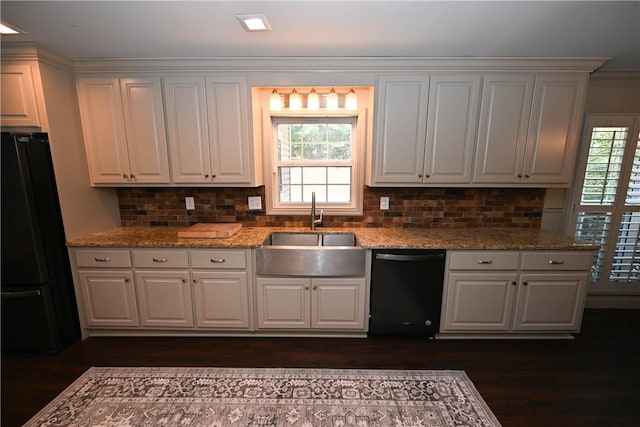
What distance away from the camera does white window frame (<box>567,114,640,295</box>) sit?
2.65m

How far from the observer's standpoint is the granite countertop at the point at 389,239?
2.31 m

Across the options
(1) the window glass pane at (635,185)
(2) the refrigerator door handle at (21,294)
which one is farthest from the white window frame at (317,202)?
(1) the window glass pane at (635,185)

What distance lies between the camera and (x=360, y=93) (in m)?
2.67

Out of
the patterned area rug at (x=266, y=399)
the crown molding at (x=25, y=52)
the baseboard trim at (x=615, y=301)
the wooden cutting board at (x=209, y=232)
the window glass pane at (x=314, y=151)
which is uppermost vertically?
the crown molding at (x=25, y=52)

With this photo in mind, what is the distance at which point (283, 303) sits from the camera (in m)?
2.43

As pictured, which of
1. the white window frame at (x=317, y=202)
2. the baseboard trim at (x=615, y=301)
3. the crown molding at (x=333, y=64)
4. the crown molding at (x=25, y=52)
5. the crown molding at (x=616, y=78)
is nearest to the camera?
the crown molding at (x=25, y=52)

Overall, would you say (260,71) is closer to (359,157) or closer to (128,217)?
(359,157)

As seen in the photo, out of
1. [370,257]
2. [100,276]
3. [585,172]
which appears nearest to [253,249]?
[370,257]

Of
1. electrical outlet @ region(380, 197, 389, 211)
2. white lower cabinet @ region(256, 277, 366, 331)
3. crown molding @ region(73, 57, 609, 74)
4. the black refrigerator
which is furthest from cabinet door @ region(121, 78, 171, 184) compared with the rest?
electrical outlet @ region(380, 197, 389, 211)

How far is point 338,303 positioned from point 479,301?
1.21 m

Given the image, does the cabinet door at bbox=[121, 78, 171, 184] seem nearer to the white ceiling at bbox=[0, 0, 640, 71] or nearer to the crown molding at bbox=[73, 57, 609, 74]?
the crown molding at bbox=[73, 57, 609, 74]

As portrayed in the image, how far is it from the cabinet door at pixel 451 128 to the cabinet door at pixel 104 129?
8.85ft

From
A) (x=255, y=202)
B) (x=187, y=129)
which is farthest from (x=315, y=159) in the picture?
(x=187, y=129)

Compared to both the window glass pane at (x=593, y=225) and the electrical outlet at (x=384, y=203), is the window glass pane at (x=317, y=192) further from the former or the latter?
the window glass pane at (x=593, y=225)
